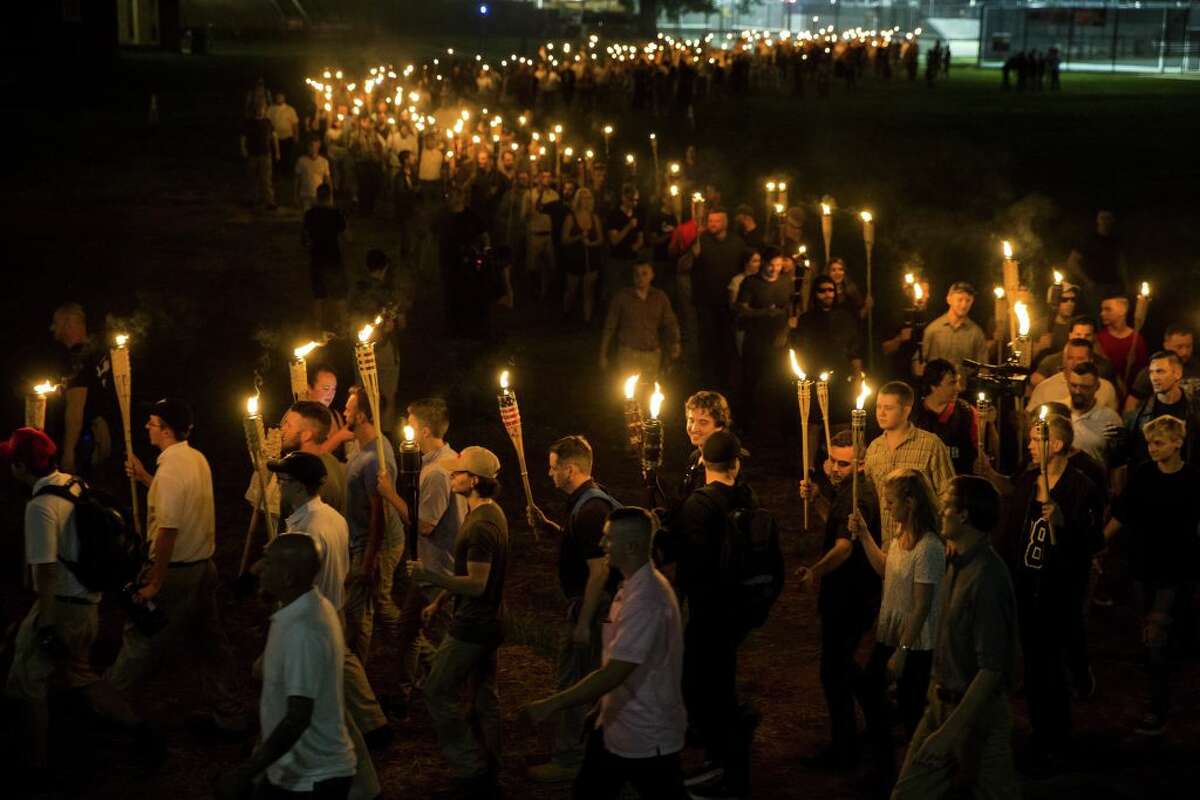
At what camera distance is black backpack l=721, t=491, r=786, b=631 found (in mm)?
7074

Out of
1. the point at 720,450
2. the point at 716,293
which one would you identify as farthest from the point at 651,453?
the point at 716,293

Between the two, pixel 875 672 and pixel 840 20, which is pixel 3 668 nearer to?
pixel 875 672

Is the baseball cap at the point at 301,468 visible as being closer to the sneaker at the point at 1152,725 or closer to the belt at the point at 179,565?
the belt at the point at 179,565

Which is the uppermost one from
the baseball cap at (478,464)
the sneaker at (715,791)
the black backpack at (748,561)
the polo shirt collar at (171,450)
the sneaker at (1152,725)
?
the baseball cap at (478,464)

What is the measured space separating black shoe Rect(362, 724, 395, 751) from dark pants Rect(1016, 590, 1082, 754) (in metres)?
3.19

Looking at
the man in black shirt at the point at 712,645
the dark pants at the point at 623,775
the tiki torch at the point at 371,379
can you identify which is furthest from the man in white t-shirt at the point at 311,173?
the dark pants at the point at 623,775

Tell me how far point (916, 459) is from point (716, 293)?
7.53m

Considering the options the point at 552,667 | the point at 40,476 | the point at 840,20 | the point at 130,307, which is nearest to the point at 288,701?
the point at 40,476

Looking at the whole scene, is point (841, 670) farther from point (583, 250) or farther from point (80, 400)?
point (583, 250)

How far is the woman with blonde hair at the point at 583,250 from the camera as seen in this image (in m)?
18.4

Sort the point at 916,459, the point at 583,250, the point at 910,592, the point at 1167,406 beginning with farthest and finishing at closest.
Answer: the point at 583,250, the point at 1167,406, the point at 916,459, the point at 910,592

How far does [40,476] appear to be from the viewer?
7590 mm

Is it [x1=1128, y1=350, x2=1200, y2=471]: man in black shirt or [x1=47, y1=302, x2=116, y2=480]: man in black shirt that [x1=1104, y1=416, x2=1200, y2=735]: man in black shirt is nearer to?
[x1=1128, y1=350, x2=1200, y2=471]: man in black shirt

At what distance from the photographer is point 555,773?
25.0 feet
